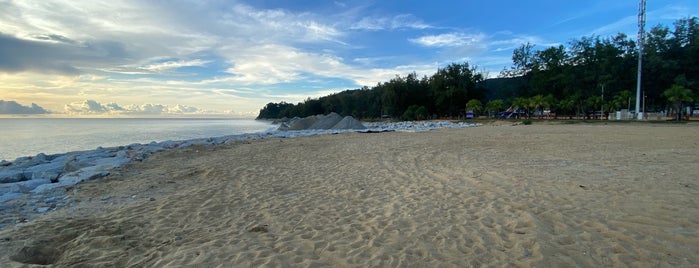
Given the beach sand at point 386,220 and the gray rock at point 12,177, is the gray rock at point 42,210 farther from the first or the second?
the gray rock at point 12,177

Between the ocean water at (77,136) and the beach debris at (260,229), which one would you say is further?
the ocean water at (77,136)

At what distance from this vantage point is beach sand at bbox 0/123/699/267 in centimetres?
374

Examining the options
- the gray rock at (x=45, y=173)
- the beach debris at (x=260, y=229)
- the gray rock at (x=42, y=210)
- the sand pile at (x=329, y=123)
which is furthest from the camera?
the sand pile at (x=329, y=123)

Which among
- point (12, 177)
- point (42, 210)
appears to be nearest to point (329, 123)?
point (12, 177)

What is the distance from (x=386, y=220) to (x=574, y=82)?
60510 mm

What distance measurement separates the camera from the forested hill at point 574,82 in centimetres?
4494

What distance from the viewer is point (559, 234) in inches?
165

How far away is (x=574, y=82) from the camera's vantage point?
5381 cm

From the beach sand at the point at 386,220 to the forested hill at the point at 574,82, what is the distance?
3829cm

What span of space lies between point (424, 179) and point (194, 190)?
505 cm

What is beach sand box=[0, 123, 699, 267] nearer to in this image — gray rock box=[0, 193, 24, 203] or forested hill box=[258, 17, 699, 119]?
gray rock box=[0, 193, 24, 203]

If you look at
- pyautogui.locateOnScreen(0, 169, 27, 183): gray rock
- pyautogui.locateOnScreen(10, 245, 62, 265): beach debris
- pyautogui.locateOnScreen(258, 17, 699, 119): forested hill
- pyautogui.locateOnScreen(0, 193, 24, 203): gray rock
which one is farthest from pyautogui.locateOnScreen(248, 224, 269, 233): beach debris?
pyautogui.locateOnScreen(258, 17, 699, 119): forested hill

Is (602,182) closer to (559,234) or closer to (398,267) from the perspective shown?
(559,234)

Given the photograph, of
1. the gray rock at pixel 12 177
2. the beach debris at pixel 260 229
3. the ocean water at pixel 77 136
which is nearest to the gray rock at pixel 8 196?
the gray rock at pixel 12 177
